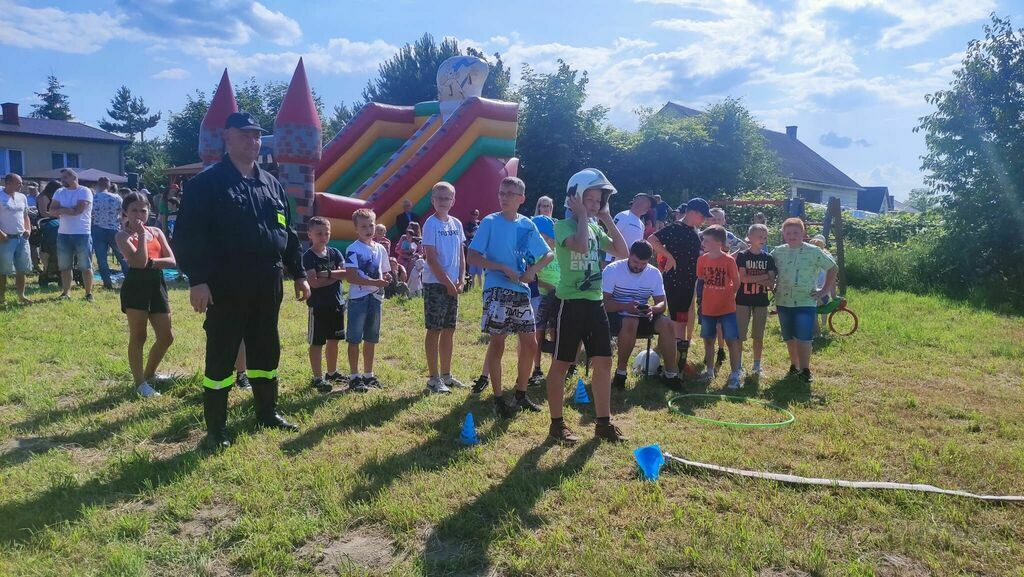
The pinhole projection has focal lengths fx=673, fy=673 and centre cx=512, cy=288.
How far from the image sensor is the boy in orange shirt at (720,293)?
641cm

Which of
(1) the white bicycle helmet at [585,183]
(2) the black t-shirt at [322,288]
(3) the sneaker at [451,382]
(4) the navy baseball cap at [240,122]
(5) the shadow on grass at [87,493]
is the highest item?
(4) the navy baseball cap at [240,122]

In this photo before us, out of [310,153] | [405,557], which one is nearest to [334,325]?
[405,557]

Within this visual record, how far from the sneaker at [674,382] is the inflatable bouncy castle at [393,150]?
6.98 metres

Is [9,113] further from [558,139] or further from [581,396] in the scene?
[581,396]

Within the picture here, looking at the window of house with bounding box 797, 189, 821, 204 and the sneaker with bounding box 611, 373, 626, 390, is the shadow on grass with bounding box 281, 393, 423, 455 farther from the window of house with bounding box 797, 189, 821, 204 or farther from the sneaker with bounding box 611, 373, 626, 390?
the window of house with bounding box 797, 189, 821, 204

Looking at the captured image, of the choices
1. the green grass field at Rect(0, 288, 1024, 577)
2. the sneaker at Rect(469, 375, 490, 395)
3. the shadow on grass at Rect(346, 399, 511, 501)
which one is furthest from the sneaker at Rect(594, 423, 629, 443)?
the sneaker at Rect(469, 375, 490, 395)

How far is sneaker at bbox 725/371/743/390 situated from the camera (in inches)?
247

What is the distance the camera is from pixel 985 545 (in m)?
3.21

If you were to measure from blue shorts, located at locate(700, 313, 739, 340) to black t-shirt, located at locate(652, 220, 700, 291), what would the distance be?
409 millimetres

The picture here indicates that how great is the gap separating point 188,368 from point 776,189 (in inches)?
1008

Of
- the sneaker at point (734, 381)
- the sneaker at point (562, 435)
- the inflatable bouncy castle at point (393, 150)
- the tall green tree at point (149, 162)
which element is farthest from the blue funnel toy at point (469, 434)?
the tall green tree at point (149, 162)

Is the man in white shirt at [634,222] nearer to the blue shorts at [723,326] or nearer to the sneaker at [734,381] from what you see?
the blue shorts at [723,326]

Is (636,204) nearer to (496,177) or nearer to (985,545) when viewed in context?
(985,545)

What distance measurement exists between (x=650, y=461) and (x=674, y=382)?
2.33 m
